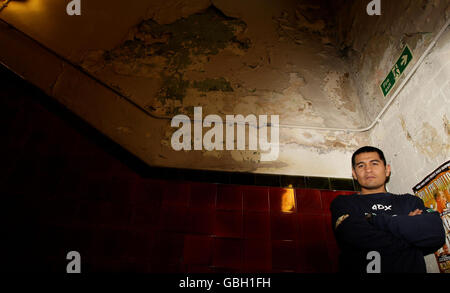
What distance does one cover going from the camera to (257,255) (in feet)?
6.54

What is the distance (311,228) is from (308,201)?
0.77ft

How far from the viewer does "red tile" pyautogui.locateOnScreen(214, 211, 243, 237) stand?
2061mm

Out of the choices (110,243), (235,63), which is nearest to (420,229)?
(110,243)

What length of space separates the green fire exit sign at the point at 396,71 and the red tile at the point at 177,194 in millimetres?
2061

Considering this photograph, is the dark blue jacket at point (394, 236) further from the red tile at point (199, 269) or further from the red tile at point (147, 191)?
the red tile at point (147, 191)

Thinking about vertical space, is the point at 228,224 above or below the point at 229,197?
below

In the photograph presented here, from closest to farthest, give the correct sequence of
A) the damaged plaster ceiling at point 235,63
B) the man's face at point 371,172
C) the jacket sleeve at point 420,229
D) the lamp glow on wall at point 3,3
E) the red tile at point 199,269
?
the jacket sleeve at point 420,229, the red tile at point 199,269, the man's face at point 371,172, the damaged plaster ceiling at point 235,63, the lamp glow on wall at point 3,3

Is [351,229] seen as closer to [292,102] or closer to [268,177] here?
[268,177]

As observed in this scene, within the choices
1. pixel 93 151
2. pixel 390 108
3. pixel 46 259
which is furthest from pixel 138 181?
pixel 390 108

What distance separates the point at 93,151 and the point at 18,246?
2.90 ft

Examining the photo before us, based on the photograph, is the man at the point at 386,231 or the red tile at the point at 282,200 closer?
the man at the point at 386,231

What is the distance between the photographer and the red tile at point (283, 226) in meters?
2.08

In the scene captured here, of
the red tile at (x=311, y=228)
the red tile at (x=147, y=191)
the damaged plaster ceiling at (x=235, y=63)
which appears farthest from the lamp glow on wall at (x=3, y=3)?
the red tile at (x=311, y=228)

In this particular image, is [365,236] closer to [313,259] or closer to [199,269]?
[313,259]
